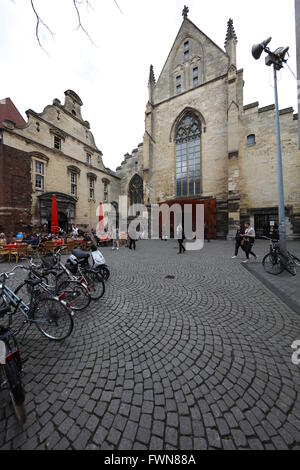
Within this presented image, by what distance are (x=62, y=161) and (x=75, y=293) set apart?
16.8m

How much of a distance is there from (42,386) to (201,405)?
5.60ft

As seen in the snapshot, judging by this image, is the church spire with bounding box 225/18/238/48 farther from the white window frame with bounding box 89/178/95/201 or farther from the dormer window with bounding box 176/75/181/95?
the white window frame with bounding box 89/178/95/201

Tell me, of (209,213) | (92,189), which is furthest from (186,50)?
(209,213)

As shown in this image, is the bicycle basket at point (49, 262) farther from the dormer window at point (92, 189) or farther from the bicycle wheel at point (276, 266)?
the dormer window at point (92, 189)

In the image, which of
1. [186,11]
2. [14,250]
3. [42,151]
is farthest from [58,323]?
[186,11]

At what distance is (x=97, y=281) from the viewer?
14.6 ft

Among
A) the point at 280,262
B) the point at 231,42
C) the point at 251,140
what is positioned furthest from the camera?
the point at 251,140

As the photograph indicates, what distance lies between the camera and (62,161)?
16938mm

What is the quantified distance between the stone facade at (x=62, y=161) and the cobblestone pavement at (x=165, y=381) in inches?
575

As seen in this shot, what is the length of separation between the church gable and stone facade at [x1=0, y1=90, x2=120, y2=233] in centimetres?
1043

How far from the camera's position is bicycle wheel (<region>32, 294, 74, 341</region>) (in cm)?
293

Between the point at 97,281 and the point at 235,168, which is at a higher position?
the point at 235,168

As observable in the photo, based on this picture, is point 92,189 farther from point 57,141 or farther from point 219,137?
point 219,137

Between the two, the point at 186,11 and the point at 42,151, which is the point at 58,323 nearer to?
the point at 42,151
